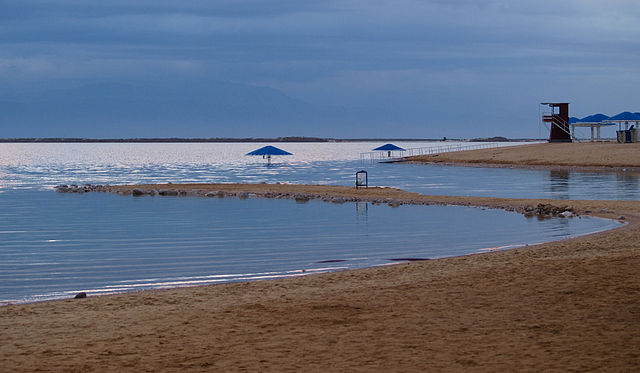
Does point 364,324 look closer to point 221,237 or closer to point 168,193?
point 221,237

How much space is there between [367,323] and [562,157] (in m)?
67.2

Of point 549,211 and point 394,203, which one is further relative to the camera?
point 394,203

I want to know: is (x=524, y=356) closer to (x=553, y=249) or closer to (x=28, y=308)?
(x=28, y=308)

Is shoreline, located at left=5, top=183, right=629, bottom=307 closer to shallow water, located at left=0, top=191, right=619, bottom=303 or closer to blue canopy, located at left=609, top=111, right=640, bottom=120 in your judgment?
shallow water, located at left=0, top=191, right=619, bottom=303

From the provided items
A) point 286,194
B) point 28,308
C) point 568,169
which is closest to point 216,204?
point 286,194

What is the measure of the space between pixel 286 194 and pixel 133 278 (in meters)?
23.4

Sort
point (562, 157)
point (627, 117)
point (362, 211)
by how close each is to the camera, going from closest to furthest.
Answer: point (362, 211) < point (562, 157) < point (627, 117)

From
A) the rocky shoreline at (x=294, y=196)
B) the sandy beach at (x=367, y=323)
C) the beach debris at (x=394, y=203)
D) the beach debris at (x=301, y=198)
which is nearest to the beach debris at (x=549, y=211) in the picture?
the rocky shoreline at (x=294, y=196)

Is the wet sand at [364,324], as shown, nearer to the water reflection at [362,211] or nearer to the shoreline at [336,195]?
the shoreline at [336,195]

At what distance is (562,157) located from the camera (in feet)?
237

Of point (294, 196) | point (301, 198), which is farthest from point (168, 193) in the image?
point (301, 198)

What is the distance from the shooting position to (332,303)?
10781 millimetres

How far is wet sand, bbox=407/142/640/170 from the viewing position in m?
65.4

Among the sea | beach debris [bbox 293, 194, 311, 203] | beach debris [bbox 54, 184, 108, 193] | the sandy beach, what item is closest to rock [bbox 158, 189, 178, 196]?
the sea
